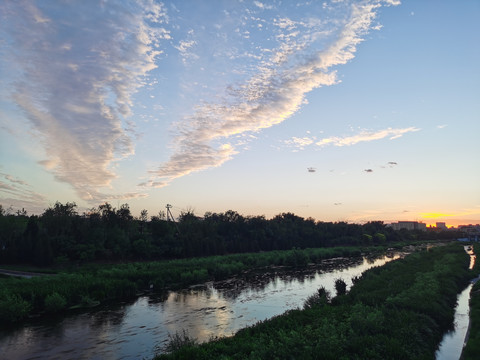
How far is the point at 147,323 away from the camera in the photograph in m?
Result: 25.2

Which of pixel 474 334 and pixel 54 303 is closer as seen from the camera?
pixel 474 334

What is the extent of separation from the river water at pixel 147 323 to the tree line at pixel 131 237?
1262 inches

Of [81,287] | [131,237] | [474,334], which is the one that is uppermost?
[131,237]

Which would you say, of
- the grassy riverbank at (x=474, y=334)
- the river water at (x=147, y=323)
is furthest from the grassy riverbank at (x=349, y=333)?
the river water at (x=147, y=323)

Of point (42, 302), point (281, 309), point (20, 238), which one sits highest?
point (20, 238)

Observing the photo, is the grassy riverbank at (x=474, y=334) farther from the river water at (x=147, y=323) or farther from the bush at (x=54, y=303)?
the bush at (x=54, y=303)

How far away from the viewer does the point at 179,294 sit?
36.9 metres

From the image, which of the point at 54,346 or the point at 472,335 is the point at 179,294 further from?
the point at 472,335

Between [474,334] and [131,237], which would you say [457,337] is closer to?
[474,334]

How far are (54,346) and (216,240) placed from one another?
68.0 metres

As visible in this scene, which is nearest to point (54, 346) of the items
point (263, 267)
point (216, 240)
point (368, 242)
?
point (263, 267)

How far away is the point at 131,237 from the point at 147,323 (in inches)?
1983

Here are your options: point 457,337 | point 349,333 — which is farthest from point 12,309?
point 457,337

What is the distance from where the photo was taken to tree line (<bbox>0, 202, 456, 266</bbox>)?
57562 millimetres
